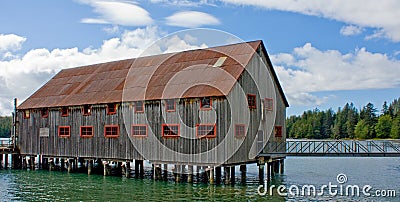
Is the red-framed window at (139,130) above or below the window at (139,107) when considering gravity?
below

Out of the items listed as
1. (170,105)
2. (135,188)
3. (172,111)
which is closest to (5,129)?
(170,105)

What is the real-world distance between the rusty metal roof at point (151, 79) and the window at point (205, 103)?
0.31 m

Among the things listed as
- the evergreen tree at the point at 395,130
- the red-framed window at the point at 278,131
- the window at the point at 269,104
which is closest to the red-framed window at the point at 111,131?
the window at the point at 269,104

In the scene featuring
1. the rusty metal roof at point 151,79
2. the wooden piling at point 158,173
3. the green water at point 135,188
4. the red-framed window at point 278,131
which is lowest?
the green water at point 135,188

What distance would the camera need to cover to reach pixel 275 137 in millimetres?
35406

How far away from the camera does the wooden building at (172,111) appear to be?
31.0 meters

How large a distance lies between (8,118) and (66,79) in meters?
119

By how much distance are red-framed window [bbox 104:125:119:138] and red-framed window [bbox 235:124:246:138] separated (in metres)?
9.84

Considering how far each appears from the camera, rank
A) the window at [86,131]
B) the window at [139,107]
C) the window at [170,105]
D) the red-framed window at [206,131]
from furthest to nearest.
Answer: the window at [86,131], the window at [139,107], the window at [170,105], the red-framed window at [206,131]

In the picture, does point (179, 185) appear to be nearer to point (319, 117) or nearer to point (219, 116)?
point (219, 116)

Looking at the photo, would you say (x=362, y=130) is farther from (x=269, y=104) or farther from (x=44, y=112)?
(x=44, y=112)

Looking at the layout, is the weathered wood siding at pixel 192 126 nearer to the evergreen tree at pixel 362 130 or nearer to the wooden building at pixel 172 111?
the wooden building at pixel 172 111

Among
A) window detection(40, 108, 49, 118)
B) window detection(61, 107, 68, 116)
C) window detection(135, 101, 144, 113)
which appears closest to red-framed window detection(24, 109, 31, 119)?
window detection(40, 108, 49, 118)

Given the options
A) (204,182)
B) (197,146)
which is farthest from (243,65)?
(204,182)
